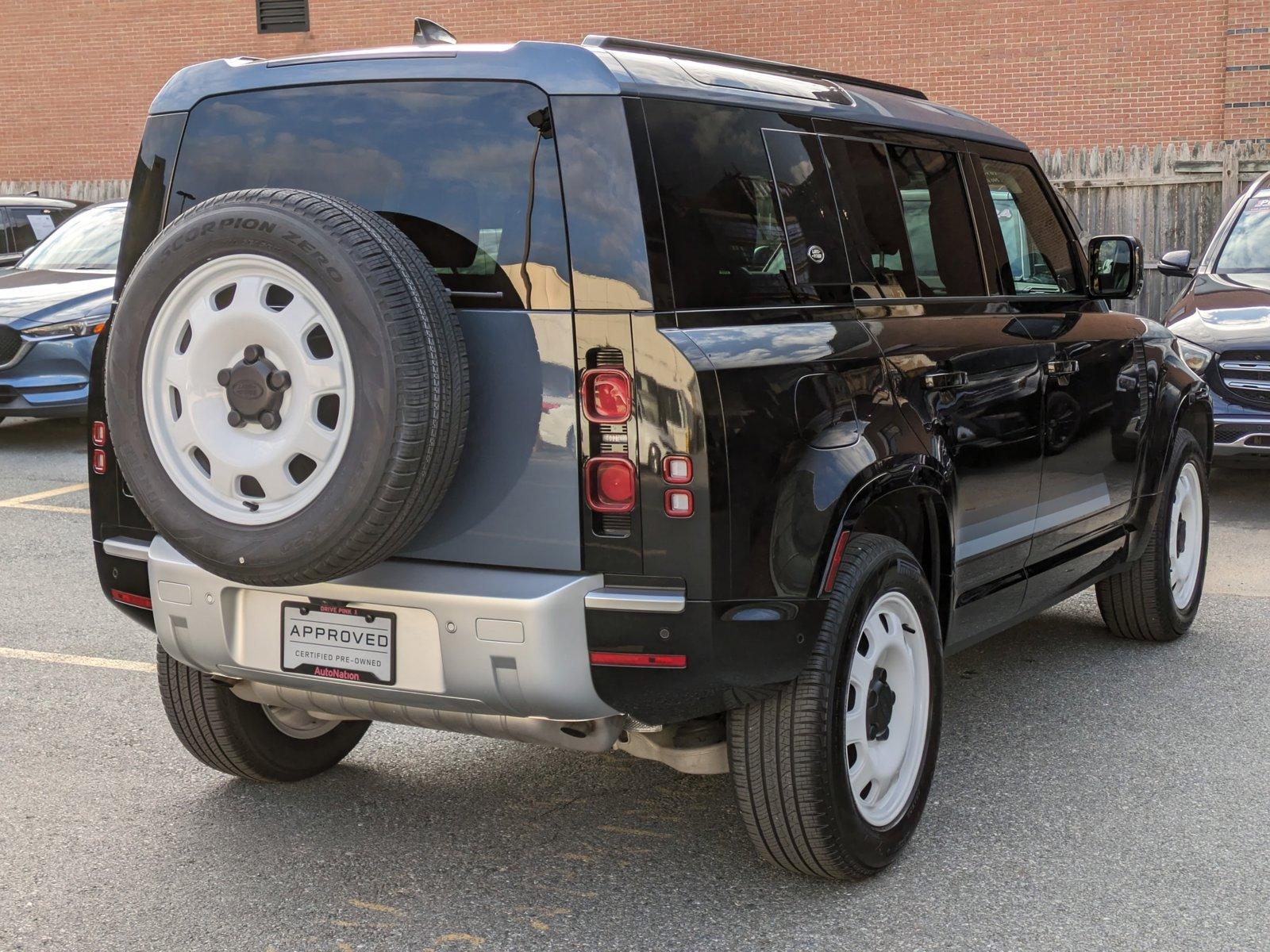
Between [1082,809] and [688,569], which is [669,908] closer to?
[688,569]

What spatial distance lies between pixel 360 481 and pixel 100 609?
3995mm

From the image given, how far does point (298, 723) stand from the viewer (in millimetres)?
4230

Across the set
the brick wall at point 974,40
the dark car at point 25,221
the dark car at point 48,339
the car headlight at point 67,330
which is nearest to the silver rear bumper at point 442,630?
the dark car at point 48,339

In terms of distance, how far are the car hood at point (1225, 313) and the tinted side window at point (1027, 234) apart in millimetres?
4016

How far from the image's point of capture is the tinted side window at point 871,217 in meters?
3.77

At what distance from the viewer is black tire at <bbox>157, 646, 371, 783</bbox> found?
401 cm

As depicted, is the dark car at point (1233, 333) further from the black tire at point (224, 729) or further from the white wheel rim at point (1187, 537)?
the black tire at point (224, 729)

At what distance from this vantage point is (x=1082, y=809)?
4.05 m

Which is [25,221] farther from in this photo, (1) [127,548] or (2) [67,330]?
(1) [127,548]

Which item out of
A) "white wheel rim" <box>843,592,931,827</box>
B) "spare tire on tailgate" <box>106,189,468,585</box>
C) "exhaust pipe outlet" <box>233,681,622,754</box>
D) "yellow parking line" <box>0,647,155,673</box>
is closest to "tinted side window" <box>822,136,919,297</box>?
"white wheel rim" <box>843,592,931,827</box>

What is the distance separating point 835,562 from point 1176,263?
6.93m

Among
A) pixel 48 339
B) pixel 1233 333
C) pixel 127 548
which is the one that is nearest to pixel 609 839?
pixel 127 548

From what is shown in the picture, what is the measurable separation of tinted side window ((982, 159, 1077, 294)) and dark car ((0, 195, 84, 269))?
10988mm

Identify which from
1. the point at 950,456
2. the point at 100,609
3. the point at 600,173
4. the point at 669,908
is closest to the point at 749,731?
the point at 669,908
